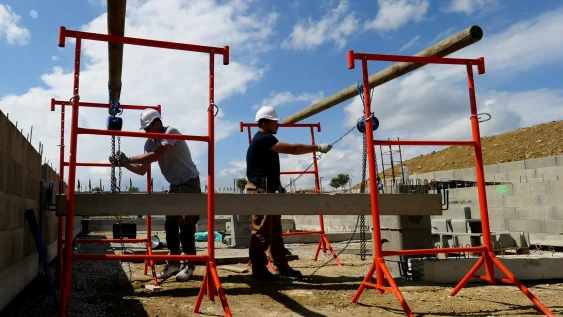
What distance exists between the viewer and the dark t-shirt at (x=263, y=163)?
16.0ft

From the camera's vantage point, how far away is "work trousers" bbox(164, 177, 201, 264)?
4535 mm

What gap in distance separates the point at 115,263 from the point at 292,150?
340cm

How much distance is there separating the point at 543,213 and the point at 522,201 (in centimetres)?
46

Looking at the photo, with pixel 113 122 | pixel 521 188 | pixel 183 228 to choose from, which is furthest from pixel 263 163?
pixel 521 188

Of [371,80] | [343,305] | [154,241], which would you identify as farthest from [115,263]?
[371,80]

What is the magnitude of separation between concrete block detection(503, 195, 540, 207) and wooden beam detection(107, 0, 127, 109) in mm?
6831

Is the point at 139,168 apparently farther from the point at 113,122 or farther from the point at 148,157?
the point at 148,157

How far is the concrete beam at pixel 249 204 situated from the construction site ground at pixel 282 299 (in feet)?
2.41

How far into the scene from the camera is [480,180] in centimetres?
403

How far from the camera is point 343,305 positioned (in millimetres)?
3715

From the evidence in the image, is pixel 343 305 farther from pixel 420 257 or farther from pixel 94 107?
pixel 94 107

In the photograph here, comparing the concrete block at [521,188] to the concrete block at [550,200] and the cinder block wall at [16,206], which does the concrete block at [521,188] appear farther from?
the cinder block wall at [16,206]

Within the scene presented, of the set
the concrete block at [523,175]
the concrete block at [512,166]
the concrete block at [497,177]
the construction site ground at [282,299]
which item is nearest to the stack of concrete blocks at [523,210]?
the concrete block at [523,175]

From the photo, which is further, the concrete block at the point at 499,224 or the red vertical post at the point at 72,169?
the concrete block at the point at 499,224
